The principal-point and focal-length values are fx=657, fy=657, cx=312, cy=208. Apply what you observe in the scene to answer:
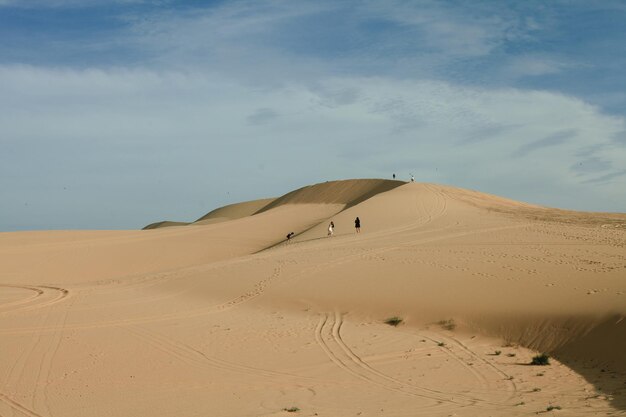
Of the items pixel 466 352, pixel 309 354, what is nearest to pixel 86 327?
pixel 309 354

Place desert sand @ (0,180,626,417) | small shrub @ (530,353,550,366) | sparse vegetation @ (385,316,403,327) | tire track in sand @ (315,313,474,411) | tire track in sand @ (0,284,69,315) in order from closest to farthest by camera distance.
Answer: tire track in sand @ (315,313,474,411), desert sand @ (0,180,626,417), small shrub @ (530,353,550,366), sparse vegetation @ (385,316,403,327), tire track in sand @ (0,284,69,315)

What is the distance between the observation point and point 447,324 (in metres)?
15.3

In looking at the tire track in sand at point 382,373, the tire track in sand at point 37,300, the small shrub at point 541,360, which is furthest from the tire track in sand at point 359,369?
the tire track in sand at point 37,300

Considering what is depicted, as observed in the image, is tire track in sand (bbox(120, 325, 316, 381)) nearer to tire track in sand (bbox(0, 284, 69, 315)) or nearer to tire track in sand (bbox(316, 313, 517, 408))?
tire track in sand (bbox(316, 313, 517, 408))

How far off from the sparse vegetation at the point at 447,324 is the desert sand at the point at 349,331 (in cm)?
4

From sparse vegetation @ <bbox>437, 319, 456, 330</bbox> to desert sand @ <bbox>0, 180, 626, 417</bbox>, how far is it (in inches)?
1.6

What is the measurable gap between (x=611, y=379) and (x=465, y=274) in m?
8.09

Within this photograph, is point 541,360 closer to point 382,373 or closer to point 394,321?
point 382,373

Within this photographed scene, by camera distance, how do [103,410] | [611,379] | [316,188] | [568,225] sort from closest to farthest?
1. [103,410]
2. [611,379]
3. [568,225]
4. [316,188]

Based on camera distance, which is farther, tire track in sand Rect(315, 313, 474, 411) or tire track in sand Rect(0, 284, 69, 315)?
tire track in sand Rect(0, 284, 69, 315)

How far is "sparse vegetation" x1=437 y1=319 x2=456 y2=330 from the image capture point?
49.5 ft

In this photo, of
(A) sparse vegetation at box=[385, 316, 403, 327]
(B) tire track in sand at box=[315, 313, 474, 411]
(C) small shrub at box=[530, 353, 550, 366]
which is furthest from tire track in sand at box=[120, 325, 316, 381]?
(A) sparse vegetation at box=[385, 316, 403, 327]

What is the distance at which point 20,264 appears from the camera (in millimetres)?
33531

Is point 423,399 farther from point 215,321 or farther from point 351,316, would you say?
point 215,321
